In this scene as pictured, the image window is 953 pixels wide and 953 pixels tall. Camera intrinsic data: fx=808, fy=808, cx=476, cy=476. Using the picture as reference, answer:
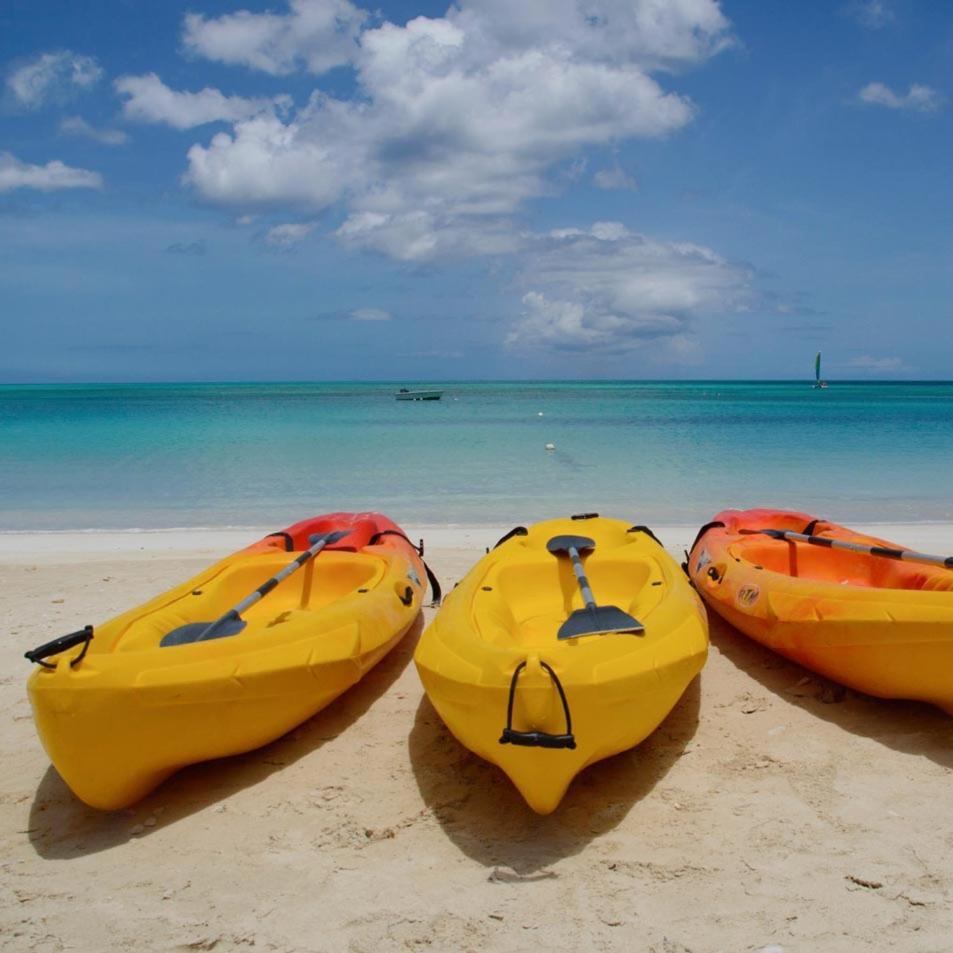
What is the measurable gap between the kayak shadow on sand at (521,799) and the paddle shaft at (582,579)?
65 centimetres

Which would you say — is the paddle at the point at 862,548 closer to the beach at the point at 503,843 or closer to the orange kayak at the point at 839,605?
the orange kayak at the point at 839,605

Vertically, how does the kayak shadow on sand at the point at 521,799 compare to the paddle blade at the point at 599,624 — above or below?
below

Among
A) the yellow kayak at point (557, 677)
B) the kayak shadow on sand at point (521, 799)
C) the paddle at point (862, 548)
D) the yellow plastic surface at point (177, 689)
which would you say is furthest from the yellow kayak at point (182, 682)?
the paddle at point (862, 548)

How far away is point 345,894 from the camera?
263cm

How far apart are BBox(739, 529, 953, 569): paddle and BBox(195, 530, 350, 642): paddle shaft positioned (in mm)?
2836

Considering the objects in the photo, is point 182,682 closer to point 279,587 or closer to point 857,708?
point 279,587

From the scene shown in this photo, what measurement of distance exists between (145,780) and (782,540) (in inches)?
159

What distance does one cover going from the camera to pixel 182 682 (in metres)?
2.98

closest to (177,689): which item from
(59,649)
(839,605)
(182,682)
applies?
(182,682)

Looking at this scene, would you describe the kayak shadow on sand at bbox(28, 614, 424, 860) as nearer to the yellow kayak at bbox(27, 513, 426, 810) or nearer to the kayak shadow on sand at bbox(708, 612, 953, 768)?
the yellow kayak at bbox(27, 513, 426, 810)

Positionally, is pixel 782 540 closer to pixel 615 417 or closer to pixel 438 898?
pixel 438 898

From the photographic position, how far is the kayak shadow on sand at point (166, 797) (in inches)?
118

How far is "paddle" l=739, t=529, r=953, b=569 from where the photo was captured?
4188mm

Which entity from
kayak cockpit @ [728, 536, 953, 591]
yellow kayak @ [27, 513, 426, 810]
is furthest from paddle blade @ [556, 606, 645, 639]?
kayak cockpit @ [728, 536, 953, 591]
